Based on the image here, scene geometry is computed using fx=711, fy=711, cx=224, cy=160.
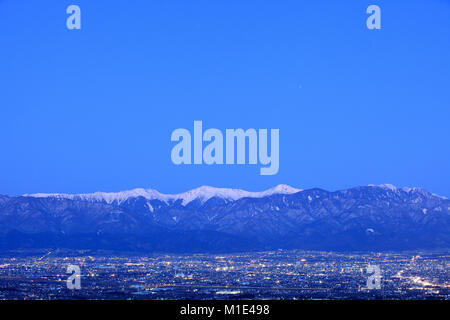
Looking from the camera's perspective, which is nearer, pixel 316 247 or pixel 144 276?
pixel 144 276

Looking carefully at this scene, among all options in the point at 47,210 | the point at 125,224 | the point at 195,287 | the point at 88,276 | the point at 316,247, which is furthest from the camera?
the point at 47,210
